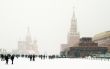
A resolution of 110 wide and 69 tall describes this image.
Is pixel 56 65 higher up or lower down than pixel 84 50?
lower down

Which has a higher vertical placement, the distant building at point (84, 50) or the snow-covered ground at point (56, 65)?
the distant building at point (84, 50)

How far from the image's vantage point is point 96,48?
195 metres

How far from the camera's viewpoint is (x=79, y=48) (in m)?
192

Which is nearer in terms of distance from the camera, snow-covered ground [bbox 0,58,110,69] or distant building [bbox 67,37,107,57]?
snow-covered ground [bbox 0,58,110,69]

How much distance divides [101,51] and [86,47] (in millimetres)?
8320

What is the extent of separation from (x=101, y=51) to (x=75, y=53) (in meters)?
14.8

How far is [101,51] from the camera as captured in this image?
7628 inches

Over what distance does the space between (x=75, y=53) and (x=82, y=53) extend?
3693mm

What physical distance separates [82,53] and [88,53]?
317 centimetres

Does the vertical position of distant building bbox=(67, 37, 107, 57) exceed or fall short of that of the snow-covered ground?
it exceeds it

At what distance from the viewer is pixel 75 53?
623 ft

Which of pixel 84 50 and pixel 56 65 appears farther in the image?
pixel 84 50

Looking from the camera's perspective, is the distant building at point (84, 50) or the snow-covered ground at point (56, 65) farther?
the distant building at point (84, 50)

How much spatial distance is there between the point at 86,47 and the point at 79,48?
4.70 metres
